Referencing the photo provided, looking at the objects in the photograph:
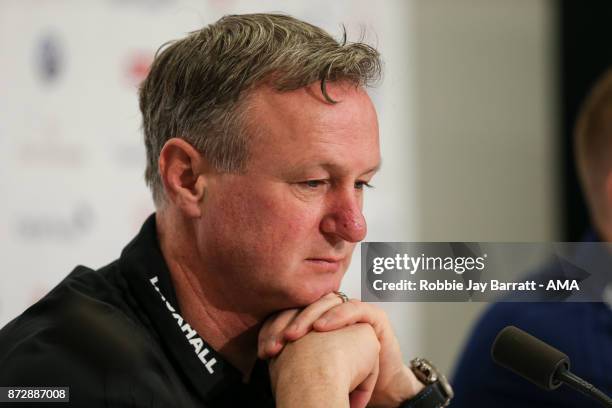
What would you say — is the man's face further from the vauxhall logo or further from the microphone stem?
the microphone stem

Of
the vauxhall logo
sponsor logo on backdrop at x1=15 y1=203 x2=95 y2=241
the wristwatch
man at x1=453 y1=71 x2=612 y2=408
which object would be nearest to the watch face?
the wristwatch

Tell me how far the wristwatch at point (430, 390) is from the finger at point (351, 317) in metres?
0.18

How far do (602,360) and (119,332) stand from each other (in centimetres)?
86

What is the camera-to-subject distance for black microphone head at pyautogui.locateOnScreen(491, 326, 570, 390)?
1.25 metres

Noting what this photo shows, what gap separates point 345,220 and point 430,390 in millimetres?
459

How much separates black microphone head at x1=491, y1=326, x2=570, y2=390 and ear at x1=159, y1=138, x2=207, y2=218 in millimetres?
493

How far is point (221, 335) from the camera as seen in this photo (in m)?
1.41

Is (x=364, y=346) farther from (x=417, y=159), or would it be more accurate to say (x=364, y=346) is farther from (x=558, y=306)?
(x=417, y=159)

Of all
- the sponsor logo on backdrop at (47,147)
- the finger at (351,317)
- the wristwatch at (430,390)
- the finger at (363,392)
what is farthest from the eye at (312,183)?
the sponsor logo on backdrop at (47,147)

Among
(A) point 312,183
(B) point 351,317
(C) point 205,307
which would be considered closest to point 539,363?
(B) point 351,317

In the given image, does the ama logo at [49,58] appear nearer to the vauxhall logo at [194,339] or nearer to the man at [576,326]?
the man at [576,326]

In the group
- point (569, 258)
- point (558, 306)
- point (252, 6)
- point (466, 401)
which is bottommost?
point (466, 401)

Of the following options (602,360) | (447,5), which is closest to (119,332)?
(602,360)

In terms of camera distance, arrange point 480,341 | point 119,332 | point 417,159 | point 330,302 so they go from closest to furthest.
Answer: point 119,332, point 330,302, point 480,341, point 417,159
